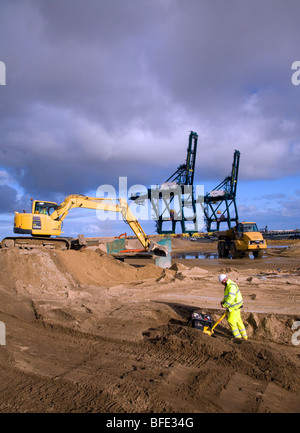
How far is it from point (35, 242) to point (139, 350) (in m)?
8.63

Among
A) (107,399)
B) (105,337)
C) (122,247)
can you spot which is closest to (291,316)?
(105,337)

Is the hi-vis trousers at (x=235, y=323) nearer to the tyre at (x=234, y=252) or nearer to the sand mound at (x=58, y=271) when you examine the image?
the sand mound at (x=58, y=271)

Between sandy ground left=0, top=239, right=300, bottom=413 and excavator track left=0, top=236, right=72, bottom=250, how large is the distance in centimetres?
232

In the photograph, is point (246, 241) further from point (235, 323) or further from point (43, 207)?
point (235, 323)

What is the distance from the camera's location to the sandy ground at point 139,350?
11.1 ft

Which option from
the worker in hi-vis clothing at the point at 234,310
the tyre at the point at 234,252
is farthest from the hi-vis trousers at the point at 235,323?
the tyre at the point at 234,252

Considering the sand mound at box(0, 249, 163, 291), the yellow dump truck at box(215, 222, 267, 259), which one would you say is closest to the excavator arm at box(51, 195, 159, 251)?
the sand mound at box(0, 249, 163, 291)

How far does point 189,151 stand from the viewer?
170 ft

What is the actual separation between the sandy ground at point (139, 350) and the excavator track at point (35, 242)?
232 centimetres

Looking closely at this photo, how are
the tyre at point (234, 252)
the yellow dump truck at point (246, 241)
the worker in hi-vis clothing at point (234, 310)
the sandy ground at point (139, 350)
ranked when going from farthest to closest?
the tyre at point (234, 252) < the yellow dump truck at point (246, 241) < the worker in hi-vis clothing at point (234, 310) < the sandy ground at point (139, 350)

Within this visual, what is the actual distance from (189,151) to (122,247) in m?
34.5

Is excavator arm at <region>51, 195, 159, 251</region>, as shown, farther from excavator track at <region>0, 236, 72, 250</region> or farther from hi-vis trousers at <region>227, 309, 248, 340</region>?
hi-vis trousers at <region>227, 309, 248, 340</region>

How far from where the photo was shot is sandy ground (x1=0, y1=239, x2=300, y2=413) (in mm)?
3369
